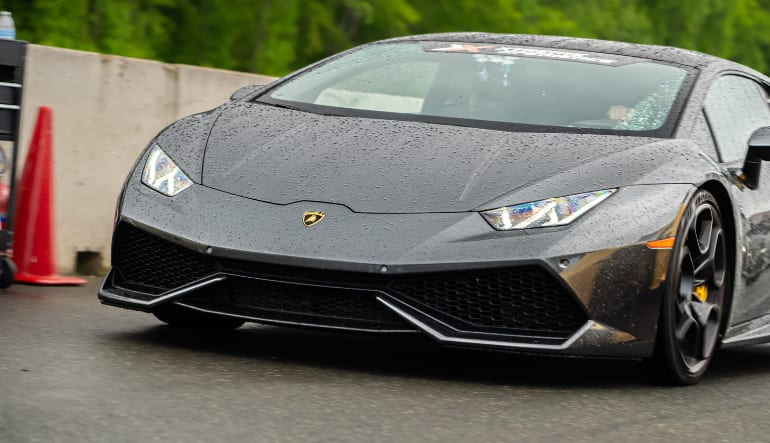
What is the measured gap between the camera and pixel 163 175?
551 cm

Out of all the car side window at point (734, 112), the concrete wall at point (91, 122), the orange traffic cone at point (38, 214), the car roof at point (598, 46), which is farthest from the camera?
the concrete wall at point (91, 122)

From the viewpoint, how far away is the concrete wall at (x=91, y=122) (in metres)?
8.29

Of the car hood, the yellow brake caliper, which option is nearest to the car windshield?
the car hood

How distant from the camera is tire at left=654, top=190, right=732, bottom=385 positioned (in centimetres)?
A: 529

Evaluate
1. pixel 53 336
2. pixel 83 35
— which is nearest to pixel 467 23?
pixel 83 35

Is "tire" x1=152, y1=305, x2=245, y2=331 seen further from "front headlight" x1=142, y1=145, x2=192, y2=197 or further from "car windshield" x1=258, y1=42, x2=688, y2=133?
"car windshield" x1=258, y1=42, x2=688, y2=133

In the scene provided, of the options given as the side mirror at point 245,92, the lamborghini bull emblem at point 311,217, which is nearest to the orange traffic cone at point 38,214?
the side mirror at point 245,92

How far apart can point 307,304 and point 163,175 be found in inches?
32.2

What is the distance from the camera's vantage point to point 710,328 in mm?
5684

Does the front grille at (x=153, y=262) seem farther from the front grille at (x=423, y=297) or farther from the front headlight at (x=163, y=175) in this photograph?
the front headlight at (x=163, y=175)

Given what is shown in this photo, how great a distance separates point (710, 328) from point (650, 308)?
1.99ft

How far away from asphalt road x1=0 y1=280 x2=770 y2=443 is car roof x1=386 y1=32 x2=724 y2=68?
4.30 ft

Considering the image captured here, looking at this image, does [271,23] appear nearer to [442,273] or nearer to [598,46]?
[598,46]

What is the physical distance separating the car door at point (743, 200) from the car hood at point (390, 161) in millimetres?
580
